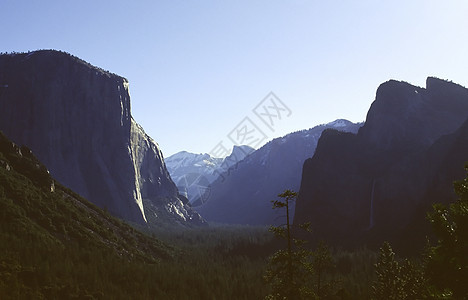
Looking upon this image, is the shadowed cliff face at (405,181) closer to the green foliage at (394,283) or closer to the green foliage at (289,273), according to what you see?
the green foliage at (394,283)

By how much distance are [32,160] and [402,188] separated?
16428cm

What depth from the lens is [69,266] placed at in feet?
265

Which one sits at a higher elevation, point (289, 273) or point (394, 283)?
point (289, 273)

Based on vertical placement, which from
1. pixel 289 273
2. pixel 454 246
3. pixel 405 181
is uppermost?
pixel 405 181

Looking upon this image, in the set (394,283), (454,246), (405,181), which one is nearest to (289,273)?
(454,246)

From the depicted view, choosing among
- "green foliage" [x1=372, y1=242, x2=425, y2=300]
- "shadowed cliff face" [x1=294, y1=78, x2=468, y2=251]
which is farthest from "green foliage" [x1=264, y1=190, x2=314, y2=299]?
"shadowed cliff face" [x1=294, y1=78, x2=468, y2=251]

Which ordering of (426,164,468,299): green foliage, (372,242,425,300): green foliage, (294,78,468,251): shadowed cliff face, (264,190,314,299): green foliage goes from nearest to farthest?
(426,164,468,299): green foliage, (264,190,314,299): green foliage, (372,242,425,300): green foliage, (294,78,468,251): shadowed cliff face

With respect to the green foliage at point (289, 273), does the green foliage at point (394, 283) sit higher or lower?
lower

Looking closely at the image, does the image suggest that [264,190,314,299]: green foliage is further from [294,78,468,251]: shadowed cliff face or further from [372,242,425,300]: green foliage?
[294,78,468,251]: shadowed cliff face

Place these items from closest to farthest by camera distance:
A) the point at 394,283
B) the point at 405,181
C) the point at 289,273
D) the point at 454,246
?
the point at 454,246, the point at 289,273, the point at 394,283, the point at 405,181

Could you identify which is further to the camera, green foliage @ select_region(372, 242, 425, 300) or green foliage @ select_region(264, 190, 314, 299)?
green foliage @ select_region(372, 242, 425, 300)

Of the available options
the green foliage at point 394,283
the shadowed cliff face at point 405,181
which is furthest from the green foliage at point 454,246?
the shadowed cliff face at point 405,181

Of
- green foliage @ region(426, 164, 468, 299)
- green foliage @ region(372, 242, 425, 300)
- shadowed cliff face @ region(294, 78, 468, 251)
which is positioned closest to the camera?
green foliage @ region(426, 164, 468, 299)

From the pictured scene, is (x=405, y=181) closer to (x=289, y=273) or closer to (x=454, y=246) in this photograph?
(x=289, y=273)
